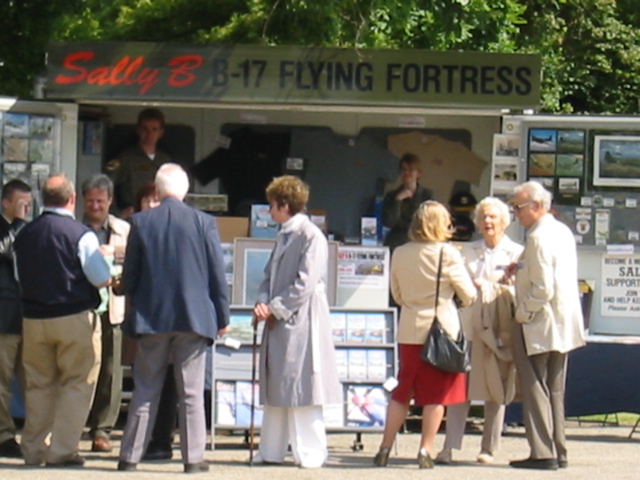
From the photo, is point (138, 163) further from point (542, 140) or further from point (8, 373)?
point (542, 140)

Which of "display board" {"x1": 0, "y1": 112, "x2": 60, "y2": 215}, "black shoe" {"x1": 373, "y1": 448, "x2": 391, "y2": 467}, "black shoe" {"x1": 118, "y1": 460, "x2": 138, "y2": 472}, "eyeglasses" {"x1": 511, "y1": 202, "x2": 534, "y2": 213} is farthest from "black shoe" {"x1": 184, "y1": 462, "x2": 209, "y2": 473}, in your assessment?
"display board" {"x1": 0, "y1": 112, "x2": 60, "y2": 215}

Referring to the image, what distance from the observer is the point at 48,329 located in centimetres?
867

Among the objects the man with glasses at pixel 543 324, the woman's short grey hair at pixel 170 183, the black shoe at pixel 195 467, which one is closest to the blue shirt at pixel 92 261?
the woman's short grey hair at pixel 170 183

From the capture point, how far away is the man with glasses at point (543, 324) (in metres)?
8.87

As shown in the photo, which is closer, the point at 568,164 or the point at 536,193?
the point at 536,193

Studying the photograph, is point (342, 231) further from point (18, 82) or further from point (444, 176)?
point (18, 82)

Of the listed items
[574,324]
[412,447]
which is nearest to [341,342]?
[412,447]

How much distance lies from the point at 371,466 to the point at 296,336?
102 cm

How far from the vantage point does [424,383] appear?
881cm

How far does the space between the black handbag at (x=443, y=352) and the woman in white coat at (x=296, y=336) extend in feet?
2.16

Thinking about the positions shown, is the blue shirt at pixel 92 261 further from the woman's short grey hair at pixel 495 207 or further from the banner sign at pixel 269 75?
the woman's short grey hair at pixel 495 207

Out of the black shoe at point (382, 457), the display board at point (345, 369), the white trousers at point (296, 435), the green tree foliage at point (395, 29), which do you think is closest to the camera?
the white trousers at point (296, 435)

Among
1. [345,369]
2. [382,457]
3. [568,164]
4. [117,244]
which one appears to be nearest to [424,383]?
[382,457]

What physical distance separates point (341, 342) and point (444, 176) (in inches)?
99.6
